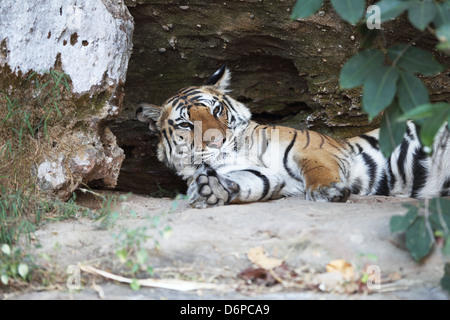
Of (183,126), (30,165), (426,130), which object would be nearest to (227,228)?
(426,130)

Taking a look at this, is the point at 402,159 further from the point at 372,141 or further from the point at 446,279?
Answer: the point at 446,279

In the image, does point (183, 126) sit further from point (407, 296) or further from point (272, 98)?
point (407, 296)

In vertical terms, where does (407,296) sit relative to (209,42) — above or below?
below

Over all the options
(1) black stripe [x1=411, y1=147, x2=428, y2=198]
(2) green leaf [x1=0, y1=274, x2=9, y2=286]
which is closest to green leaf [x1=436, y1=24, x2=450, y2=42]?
(2) green leaf [x1=0, y1=274, x2=9, y2=286]

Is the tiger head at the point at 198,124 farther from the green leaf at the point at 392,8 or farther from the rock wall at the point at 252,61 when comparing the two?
the green leaf at the point at 392,8

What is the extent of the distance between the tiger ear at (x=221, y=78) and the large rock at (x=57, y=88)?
1.11 meters

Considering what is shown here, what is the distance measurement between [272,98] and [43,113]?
8.16ft

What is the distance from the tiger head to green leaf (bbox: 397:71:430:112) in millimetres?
2114

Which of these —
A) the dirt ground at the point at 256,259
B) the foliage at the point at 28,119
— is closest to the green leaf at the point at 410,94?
the dirt ground at the point at 256,259

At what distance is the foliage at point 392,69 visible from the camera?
2.18 meters

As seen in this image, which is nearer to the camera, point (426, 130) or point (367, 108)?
point (426, 130)

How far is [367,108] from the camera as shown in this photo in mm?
2275

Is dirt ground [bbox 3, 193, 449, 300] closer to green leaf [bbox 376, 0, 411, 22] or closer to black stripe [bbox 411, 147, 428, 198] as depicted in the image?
green leaf [bbox 376, 0, 411, 22]

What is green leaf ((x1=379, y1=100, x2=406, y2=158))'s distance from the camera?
2.46 m
